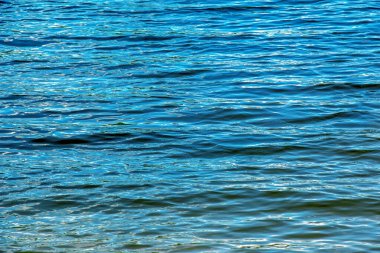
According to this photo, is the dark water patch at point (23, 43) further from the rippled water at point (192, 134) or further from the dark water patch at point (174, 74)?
the dark water patch at point (174, 74)

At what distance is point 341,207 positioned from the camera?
7484 millimetres

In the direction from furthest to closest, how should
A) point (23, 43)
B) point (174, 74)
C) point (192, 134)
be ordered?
point (23, 43), point (174, 74), point (192, 134)

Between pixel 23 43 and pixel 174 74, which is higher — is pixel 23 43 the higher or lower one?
the lower one

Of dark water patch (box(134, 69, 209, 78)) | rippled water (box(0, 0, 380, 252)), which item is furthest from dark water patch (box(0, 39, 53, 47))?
dark water patch (box(134, 69, 209, 78))

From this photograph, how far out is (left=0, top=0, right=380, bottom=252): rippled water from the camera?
7098mm

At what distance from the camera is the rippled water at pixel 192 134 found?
279 inches

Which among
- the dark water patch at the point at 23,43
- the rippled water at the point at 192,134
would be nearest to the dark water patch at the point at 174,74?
the rippled water at the point at 192,134

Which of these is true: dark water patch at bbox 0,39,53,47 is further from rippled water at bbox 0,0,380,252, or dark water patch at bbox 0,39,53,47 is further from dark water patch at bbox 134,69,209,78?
dark water patch at bbox 134,69,209,78

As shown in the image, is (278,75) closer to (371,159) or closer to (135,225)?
(371,159)

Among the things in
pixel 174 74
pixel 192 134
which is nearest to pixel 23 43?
pixel 174 74

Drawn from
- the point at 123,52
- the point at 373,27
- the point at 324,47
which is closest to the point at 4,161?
the point at 123,52

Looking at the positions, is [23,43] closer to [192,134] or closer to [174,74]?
[174,74]

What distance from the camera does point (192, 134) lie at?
32.3 feet

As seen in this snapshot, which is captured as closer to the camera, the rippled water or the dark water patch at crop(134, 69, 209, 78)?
the rippled water
